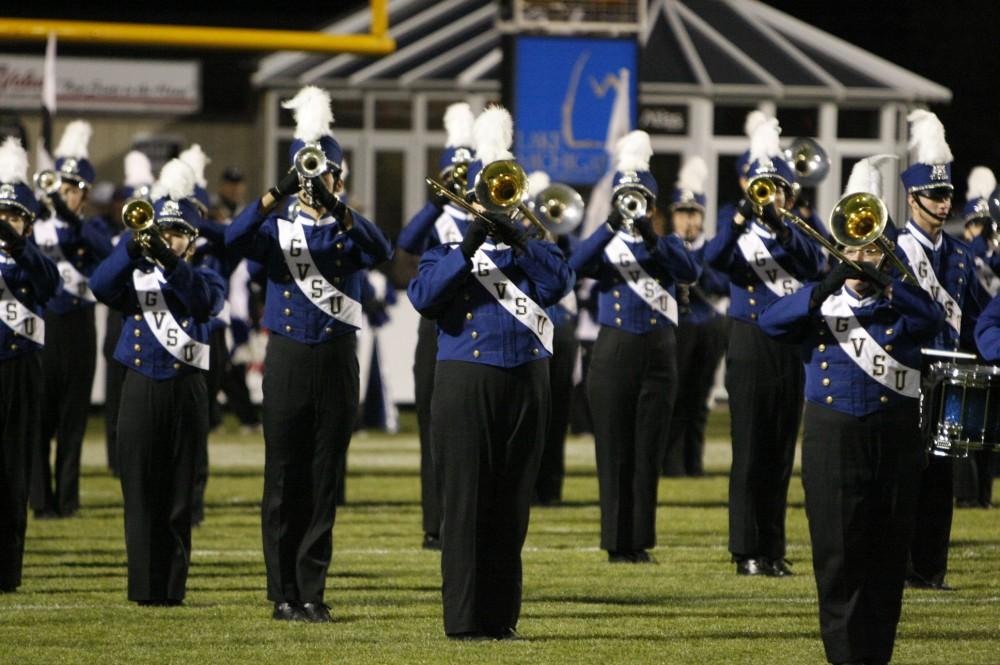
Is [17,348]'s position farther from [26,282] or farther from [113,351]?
[113,351]

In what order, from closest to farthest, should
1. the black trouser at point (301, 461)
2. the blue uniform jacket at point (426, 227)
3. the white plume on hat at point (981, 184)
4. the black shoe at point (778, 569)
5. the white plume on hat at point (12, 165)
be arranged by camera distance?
the black trouser at point (301, 461)
the white plume on hat at point (12, 165)
the black shoe at point (778, 569)
the blue uniform jacket at point (426, 227)
the white plume on hat at point (981, 184)

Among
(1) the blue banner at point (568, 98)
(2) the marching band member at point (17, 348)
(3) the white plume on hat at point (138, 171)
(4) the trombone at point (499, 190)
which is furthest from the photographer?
(1) the blue banner at point (568, 98)

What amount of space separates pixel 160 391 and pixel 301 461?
0.77 metres

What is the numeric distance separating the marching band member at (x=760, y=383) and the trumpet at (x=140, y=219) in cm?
299

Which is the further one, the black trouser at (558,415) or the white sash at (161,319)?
the black trouser at (558,415)

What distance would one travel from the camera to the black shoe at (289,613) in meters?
9.04

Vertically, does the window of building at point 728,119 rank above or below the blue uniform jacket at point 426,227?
above

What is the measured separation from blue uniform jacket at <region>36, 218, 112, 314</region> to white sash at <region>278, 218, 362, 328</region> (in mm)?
4419

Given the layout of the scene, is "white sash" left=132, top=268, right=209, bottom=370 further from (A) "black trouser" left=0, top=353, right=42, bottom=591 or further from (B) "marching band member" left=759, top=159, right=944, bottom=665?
(B) "marching band member" left=759, top=159, right=944, bottom=665

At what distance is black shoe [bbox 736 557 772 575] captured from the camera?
35.1ft

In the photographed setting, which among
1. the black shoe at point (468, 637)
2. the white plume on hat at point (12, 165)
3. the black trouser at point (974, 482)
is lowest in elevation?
the black trouser at point (974, 482)

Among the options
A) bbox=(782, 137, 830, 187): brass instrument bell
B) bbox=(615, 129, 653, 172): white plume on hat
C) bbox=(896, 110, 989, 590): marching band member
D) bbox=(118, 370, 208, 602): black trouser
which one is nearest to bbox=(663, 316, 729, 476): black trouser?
bbox=(782, 137, 830, 187): brass instrument bell

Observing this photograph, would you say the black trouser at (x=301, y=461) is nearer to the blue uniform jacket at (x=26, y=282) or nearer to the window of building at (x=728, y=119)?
the blue uniform jacket at (x=26, y=282)

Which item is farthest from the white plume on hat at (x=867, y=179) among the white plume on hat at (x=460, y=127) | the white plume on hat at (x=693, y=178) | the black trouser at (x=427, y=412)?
the white plume on hat at (x=693, y=178)
